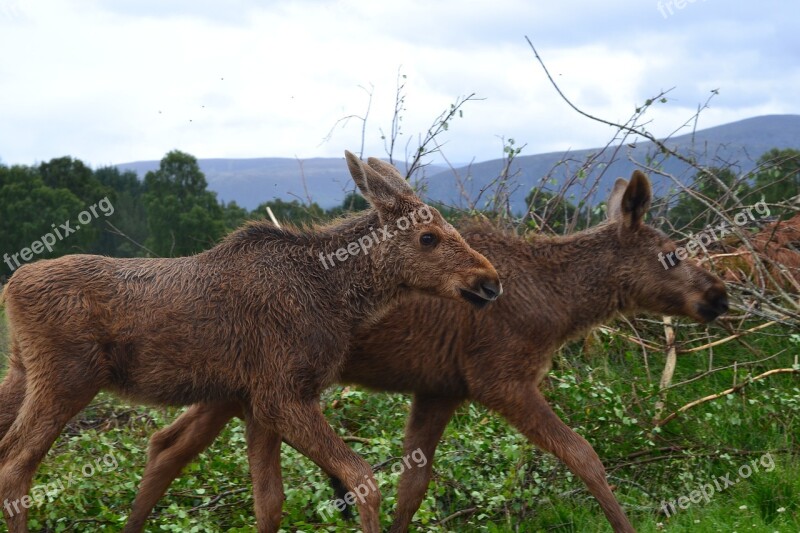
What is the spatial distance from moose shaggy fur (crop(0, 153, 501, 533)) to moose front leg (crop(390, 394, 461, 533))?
Answer: 35.4 inches

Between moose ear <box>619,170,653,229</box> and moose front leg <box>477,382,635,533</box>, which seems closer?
moose front leg <box>477,382,635,533</box>

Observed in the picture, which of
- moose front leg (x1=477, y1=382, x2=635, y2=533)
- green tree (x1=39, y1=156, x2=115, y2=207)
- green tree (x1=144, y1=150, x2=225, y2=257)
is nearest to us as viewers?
moose front leg (x1=477, y1=382, x2=635, y2=533)

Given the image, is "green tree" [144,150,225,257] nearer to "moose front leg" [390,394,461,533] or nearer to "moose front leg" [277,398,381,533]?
"moose front leg" [390,394,461,533]

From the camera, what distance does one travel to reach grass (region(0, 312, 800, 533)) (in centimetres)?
652

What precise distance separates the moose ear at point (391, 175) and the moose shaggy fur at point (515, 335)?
0.67m

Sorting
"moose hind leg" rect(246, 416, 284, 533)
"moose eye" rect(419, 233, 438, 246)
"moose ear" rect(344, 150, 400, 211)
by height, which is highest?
"moose ear" rect(344, 150, 400, 211)

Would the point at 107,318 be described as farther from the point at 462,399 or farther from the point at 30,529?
the point at 462,399

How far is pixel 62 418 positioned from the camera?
553 cm

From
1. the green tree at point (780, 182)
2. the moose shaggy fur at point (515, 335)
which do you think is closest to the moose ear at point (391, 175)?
the moose shaggy fur at point (515, 335)

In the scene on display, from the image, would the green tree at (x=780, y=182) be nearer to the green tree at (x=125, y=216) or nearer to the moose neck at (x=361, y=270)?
the moose neck at (x=361, y=270)

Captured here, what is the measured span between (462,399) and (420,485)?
0.62 meters

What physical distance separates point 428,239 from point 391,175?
20.6 inches

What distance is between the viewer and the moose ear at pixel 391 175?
609 centimetres

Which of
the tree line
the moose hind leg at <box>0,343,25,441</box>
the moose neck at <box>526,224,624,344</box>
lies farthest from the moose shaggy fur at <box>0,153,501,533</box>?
the tree line
